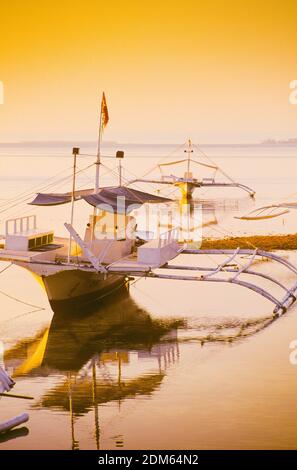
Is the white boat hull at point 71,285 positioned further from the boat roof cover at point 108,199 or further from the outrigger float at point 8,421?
the outrigger float at point 8,421

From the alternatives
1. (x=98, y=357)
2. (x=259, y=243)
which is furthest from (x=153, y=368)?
(x=259, y=243)

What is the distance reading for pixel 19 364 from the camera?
80.9 feet

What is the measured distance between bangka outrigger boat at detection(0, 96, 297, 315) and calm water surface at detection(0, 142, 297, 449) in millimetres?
870

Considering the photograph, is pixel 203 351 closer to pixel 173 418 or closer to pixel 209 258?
pixel 173 418

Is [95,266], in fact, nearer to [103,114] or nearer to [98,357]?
[98,357]

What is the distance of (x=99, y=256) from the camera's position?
29.6 m

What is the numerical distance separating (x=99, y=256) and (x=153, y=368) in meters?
6.38

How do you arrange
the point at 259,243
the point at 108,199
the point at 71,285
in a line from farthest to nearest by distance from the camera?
the point at 259,243 < the point at 108,199 < the point at 71,285

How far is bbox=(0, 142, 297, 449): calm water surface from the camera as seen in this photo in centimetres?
1939

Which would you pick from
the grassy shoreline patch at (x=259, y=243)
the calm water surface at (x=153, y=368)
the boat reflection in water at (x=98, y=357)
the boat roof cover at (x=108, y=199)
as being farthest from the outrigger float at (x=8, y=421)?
the grassy shoreline patch at (x=259, y=243)

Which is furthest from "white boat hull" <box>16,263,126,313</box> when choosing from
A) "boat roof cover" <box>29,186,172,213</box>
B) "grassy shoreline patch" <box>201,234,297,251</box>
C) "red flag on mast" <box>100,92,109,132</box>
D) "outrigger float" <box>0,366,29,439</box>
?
"grassy shoreline patch" <box>201,234,297,251</box>
